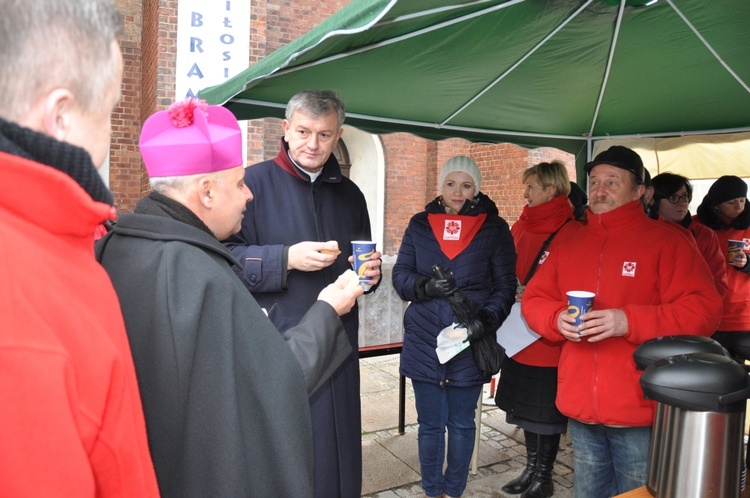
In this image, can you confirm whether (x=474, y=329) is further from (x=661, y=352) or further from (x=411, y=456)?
(x=411, y=456)

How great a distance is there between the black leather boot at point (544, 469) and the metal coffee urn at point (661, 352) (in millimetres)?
2090

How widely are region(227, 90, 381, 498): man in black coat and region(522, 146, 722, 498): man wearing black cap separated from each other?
0.99 meters

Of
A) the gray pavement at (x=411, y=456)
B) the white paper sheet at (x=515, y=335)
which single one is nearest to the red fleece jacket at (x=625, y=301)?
the white paper sheet at (x=515, y=335)

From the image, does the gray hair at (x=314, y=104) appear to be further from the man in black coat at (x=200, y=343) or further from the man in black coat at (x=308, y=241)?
the man in black coat at (x=200, y=343)

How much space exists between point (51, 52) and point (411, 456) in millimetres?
4207

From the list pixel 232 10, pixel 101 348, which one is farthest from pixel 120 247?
pixel 232 10

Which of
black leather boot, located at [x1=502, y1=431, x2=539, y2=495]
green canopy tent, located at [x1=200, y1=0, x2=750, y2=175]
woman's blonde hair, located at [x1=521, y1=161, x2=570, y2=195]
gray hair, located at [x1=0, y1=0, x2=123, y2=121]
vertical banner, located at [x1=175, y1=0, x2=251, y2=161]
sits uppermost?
vertical banner, located at [x1=175, y1=0, x2=251, y2=161]

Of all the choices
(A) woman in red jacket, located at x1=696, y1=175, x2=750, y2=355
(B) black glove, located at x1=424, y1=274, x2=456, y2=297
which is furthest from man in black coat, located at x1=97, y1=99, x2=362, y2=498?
(A) woman in red jacket, located at x1=696, y1=175, x2=750, y2=355

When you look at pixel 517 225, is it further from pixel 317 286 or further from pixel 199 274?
pixel 199 274

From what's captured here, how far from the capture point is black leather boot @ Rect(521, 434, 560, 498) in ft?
11.9

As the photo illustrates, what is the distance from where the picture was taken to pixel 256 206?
2.47 meters

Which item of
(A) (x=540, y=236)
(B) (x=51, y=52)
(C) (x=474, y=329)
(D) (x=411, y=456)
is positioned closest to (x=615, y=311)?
(C) (x=474, y=329)

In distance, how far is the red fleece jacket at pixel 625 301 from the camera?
2336 mm

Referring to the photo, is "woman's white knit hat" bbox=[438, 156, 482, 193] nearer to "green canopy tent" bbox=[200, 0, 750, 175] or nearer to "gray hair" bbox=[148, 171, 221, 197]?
"green canopy tent" bbox=[200, 0, 750, 175]
